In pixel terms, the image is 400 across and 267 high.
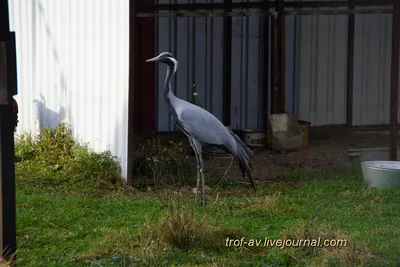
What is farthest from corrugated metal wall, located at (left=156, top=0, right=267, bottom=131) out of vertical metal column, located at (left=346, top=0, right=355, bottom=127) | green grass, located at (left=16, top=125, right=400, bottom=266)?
green grass, located at (left=16, top=125, right=400, bottom=266)

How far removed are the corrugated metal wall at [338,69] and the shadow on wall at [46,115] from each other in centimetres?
463

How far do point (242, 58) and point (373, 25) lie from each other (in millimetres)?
2444

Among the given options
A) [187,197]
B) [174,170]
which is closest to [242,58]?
[174,170]

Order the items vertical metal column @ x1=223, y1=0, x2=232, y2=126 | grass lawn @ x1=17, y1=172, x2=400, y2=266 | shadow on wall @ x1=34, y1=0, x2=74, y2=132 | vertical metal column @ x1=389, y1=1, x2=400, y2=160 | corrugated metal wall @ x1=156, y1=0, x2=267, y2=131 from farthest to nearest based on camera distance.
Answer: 1. vertical metal column @ x1=223, y1=0, x2=232, y2=126
2. corrugated metal wall @ x1=156, y1=0, x2=267, y2=131
3. shadow on wall @ x1=34, y1=0, x2=74, y2=132
4. vertical metal column @ x1=389, y1=1, x2=400, y2=160
5. grass lawn @ x1=17, y1=172, x2=400, y2=266

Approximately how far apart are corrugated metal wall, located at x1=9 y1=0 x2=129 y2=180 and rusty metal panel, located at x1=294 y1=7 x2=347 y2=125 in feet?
15.1

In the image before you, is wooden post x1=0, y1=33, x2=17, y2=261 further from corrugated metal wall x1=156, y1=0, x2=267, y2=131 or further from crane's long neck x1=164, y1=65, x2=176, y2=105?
corrugated metal wall x1=156, y1=0, x2=267, y2=131

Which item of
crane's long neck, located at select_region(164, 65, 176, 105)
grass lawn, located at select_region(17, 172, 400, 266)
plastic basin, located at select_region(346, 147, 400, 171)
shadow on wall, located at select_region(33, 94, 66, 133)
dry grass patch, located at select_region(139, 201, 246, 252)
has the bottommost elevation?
grass lawn, located at select_region(17, 172, 400, 266)

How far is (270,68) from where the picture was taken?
1377 centimetres

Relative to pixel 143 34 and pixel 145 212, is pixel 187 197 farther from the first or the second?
pixel 143 34

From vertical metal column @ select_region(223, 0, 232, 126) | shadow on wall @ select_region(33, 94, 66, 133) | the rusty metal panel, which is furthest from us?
the rusty metal panel

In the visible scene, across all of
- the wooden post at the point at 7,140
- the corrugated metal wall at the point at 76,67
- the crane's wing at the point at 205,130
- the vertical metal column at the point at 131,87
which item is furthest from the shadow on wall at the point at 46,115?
the wooden post at the point at 7,140

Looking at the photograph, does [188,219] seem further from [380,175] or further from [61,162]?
[61,162]

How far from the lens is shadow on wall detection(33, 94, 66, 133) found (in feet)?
37.2

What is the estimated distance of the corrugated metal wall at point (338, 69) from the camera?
14.4 meters
